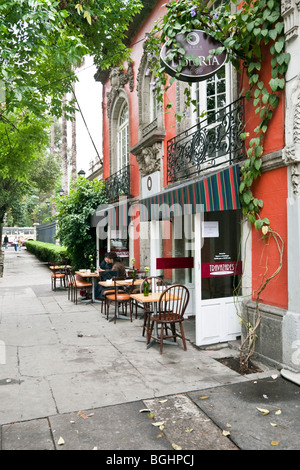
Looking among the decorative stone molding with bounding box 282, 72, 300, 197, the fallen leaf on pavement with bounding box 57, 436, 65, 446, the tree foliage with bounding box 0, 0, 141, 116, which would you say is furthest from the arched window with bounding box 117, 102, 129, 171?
the fallen leaf on pavement with bounding box 57, 436, 65, 446

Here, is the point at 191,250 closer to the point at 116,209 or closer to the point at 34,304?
the point at 116,209

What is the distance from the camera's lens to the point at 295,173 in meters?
4.53

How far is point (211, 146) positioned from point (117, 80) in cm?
776

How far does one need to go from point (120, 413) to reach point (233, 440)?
1.14 meters

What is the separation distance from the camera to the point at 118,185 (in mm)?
12094

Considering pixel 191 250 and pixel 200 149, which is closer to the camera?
pixel 200 149

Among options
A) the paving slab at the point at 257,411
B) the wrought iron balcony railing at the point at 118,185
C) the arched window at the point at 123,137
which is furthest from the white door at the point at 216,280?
the arched window at the point at 123,137

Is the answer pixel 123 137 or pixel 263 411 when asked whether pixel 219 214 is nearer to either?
pixel 263 411

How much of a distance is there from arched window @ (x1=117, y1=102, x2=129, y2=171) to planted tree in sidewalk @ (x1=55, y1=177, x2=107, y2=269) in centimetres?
154

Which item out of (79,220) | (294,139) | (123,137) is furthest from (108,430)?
(123,137)

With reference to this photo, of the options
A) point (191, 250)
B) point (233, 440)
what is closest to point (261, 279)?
point (233, 440)

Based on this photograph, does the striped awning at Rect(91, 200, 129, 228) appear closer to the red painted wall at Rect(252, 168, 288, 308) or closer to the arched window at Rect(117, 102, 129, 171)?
the arched window at Rect(117, 102, 129, 171)

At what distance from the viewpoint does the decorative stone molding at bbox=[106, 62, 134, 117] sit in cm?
1151

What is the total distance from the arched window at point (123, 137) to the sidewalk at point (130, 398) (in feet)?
26.4
